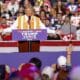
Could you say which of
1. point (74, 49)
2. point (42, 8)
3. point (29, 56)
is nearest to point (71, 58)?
point (74, 49)

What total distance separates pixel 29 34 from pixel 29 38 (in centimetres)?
8

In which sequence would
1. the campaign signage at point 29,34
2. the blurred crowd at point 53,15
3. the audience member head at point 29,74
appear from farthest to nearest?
1. the blurred crowd at point 53,15
2. the campaign signage at point 29,34
3. the audience member head at point 29,74

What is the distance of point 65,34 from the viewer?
8.20 meters

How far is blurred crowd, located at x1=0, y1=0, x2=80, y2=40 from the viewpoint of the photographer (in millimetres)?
8211

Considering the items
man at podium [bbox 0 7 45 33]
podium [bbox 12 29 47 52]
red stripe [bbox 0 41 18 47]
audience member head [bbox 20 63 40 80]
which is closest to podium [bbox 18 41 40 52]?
podium [bbox 12 29 47 52]

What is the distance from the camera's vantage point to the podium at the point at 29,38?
7.82 m

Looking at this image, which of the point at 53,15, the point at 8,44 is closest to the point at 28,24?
the point at 8,44

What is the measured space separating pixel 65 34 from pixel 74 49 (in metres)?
0.41

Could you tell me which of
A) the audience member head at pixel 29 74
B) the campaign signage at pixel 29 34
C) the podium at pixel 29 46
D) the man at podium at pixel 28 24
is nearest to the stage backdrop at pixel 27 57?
the podium at pixel 29 46

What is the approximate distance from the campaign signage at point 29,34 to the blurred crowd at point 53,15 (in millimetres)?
174

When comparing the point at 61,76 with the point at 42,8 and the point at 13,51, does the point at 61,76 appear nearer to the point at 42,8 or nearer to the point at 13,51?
the point at 13,51

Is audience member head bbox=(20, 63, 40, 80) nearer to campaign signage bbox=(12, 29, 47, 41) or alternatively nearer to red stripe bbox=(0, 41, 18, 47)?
campaign signage bbox=(12, 29, 47, 41)

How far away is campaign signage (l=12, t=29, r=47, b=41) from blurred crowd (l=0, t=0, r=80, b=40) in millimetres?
174

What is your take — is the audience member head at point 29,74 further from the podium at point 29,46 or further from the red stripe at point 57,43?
the red stripe at point 57,43
